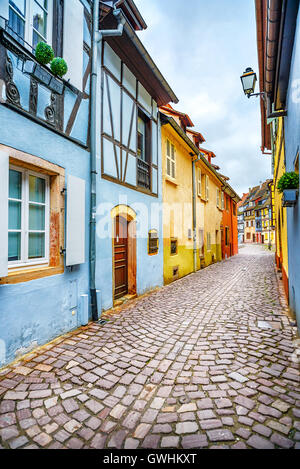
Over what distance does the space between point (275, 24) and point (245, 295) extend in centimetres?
574

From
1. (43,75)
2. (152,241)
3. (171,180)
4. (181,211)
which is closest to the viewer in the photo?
(43,75)

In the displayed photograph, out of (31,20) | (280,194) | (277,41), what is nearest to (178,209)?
(280,194)

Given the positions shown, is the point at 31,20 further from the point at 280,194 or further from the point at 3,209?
the point at 280,194

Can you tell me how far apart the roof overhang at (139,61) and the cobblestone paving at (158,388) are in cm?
616

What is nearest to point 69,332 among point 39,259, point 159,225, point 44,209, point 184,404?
point 39,259

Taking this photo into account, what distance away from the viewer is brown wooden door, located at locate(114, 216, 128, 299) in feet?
19.7

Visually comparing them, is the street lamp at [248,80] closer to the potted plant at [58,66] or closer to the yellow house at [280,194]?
the yellow house at [280,194]

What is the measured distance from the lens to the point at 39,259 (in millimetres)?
3664

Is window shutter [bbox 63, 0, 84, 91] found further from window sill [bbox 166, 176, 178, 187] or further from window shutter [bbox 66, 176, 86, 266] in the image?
window sill [bbox 166, 176, 178, 187]

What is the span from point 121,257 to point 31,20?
4.74 metres

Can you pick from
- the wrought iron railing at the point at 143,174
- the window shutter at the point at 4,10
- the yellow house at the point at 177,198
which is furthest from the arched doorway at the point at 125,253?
the window shutter at the point at 4,10

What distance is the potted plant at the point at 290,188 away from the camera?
336cm

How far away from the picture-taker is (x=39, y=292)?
11.2 feet
